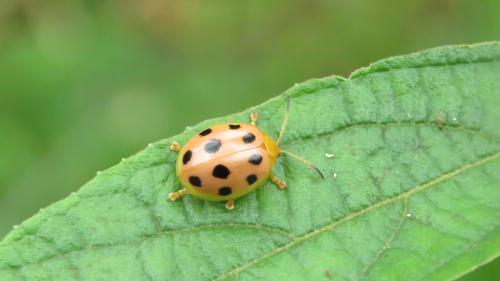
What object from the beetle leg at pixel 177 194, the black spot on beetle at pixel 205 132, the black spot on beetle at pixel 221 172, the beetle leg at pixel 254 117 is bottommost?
the beetle leg at pixel 177 194

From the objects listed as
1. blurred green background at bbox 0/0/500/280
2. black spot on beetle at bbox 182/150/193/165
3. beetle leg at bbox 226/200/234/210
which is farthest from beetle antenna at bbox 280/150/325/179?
blurred green background at bbox 0/0/500/280

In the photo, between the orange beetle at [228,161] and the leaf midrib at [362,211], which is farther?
the orange beetle at [228,161]

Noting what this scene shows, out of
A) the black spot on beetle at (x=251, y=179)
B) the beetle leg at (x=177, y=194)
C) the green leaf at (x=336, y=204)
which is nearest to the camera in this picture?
the green leaf at (x=336, y=204)

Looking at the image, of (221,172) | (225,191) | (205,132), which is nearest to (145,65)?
(205,132)

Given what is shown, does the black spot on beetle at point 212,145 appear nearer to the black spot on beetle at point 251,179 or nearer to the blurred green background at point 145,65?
the black spot on beetle at point 251,179

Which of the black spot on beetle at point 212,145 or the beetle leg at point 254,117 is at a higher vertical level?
the beetle leg at point 254,117

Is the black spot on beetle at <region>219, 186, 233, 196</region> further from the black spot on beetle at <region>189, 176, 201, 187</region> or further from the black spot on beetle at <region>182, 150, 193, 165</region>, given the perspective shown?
the black spot on beetle at <region>182, 150, 193, 165</region>

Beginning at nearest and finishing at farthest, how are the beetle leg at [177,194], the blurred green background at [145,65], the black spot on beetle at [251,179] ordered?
the beetle leg at [177,194]
the black spot on beetle at [251,179]
the blurred green background at [145,65]

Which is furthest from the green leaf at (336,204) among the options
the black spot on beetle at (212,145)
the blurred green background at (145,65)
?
the blurred green background at (145,65)
